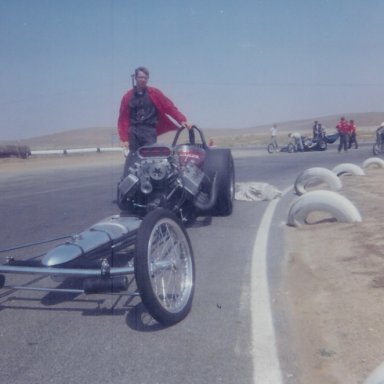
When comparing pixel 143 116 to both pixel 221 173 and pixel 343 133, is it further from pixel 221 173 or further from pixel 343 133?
pixel 343 133

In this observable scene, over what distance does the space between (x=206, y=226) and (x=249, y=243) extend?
1336mm

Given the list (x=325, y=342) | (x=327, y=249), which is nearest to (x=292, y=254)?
(x=327, y=249)

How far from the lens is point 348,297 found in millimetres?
5145

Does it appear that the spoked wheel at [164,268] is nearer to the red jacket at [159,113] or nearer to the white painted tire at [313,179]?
the red jacket at [159,113]

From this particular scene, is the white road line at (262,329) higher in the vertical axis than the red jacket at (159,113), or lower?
lower

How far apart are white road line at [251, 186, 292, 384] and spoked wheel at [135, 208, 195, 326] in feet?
1.85

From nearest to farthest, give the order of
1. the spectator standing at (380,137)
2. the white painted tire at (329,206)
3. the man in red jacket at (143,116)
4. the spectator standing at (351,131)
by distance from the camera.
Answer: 1. the white painted tire at (329,206)
2. the man in red jacket at (143,116)
3. the spectator standing at (380,137)
4. the spectator standing at (351,131)

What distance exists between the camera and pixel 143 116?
8.54 m

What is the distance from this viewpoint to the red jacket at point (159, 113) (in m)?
8.48

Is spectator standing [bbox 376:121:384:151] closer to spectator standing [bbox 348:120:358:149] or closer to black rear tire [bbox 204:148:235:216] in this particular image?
spectator standing [bbox 348:120:358:149]

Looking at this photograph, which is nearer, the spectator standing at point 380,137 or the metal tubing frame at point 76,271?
the metal tubing frame at point 76,271

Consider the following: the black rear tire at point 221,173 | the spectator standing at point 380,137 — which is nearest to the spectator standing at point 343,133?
the spectator standing at point 380,137

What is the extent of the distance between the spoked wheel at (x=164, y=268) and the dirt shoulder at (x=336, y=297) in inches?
33.8

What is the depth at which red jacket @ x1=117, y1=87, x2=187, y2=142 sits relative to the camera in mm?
8477
